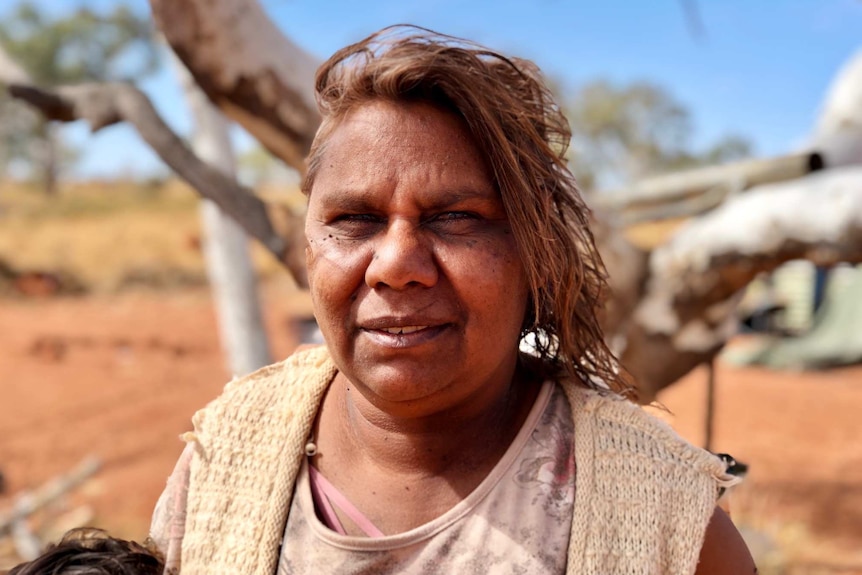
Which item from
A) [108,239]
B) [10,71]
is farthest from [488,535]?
[108,239]

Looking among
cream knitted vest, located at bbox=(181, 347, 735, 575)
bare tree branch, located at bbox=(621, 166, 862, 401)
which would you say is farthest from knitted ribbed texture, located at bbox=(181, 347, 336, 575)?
bare tree branch, located at bbox=(621, 166, 862, 401)

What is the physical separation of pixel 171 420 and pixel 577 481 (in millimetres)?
9470

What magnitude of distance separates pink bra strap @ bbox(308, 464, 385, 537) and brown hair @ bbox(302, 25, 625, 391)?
480mm

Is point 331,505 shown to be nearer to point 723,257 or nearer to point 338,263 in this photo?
point 338,263

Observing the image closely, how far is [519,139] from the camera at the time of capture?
1.33 m

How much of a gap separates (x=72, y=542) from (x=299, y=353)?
577 millimetres

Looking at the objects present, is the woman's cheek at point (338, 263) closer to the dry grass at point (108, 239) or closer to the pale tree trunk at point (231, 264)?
the pale tree trunk at point (231, 264)

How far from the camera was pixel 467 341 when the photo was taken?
1258mm

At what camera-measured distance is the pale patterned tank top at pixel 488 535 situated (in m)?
1.27

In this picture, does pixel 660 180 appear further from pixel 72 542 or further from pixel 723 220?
pixel 72 542

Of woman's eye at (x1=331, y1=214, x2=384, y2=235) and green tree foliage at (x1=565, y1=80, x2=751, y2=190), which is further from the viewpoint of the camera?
green tree foliage at (x1=565, y1=80, x2=751, y2=190)

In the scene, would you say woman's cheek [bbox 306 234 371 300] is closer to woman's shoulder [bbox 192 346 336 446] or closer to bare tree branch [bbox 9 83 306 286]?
woman's shoulder [bbox 192 346 336 446]

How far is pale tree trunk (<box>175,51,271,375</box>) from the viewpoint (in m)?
4.65

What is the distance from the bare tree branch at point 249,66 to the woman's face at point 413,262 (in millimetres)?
1519
